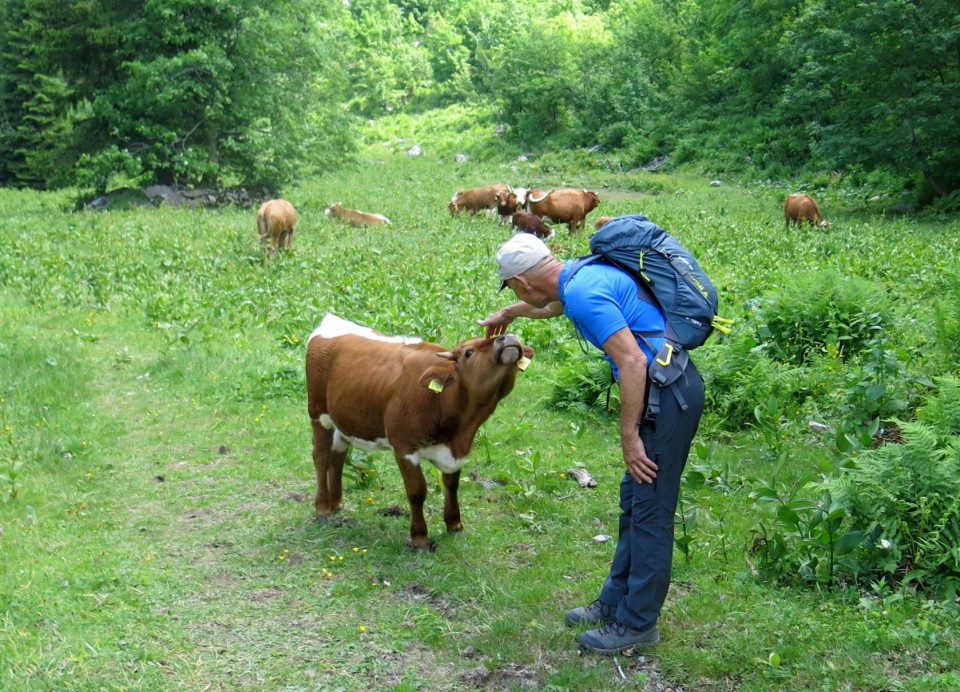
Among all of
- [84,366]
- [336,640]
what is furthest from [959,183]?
[336,640]

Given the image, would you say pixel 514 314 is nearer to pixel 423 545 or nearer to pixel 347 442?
pixel 423 545

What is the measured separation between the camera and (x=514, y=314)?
5.41m

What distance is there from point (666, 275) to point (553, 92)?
3727cm

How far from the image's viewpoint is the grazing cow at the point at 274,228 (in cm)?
1705

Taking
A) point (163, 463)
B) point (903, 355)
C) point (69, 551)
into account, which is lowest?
point (163, 463)

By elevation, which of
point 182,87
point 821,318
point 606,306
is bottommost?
point 182,87

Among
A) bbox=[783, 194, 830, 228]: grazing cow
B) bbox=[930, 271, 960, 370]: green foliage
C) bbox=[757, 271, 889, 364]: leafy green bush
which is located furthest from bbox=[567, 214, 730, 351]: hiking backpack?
bbox=[783, 194, 830, 228]: grazing cow

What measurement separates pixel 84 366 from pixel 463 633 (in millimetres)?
6980

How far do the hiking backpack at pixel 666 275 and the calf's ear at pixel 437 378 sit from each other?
1431mm

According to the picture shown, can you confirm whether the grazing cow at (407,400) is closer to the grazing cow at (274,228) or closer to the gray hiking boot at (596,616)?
the gray hiking boot at (596,616)

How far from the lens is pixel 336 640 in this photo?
497 cm

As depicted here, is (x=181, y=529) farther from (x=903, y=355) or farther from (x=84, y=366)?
(x=903, y=355)

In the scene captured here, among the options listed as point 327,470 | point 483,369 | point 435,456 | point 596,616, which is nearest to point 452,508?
point 435,456

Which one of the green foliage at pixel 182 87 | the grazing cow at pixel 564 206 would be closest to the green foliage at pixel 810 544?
the grazing cow at pixel 564 206
